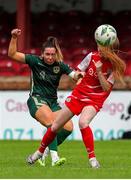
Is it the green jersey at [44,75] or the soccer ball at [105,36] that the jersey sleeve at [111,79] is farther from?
the green jersey at [44,75]

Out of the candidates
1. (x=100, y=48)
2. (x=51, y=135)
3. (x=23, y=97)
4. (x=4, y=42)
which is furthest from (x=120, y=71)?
(x=4, y=42)

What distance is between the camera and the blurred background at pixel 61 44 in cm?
2133

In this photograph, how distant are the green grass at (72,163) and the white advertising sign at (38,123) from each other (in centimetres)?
209

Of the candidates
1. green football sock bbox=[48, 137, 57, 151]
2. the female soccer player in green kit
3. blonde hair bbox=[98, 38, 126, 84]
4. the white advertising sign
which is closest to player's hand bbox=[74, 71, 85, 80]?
blonde hair bbox=[98, 38, 126, 84]

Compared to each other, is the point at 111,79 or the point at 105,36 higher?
the point at 105,36

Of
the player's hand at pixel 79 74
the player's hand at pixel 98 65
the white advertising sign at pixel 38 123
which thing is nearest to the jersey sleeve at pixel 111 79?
the player's hand at pixel 98 65

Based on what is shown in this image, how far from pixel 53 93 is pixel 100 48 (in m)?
1.48

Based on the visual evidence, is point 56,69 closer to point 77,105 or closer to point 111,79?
point 77,105

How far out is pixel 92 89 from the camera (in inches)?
461

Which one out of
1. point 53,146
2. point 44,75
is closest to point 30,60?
point 44,75

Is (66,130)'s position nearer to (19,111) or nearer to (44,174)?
(44,174)

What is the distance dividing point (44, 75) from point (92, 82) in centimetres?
120

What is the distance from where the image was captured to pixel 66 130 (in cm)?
1276

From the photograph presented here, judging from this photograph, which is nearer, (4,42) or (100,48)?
(100,48)
